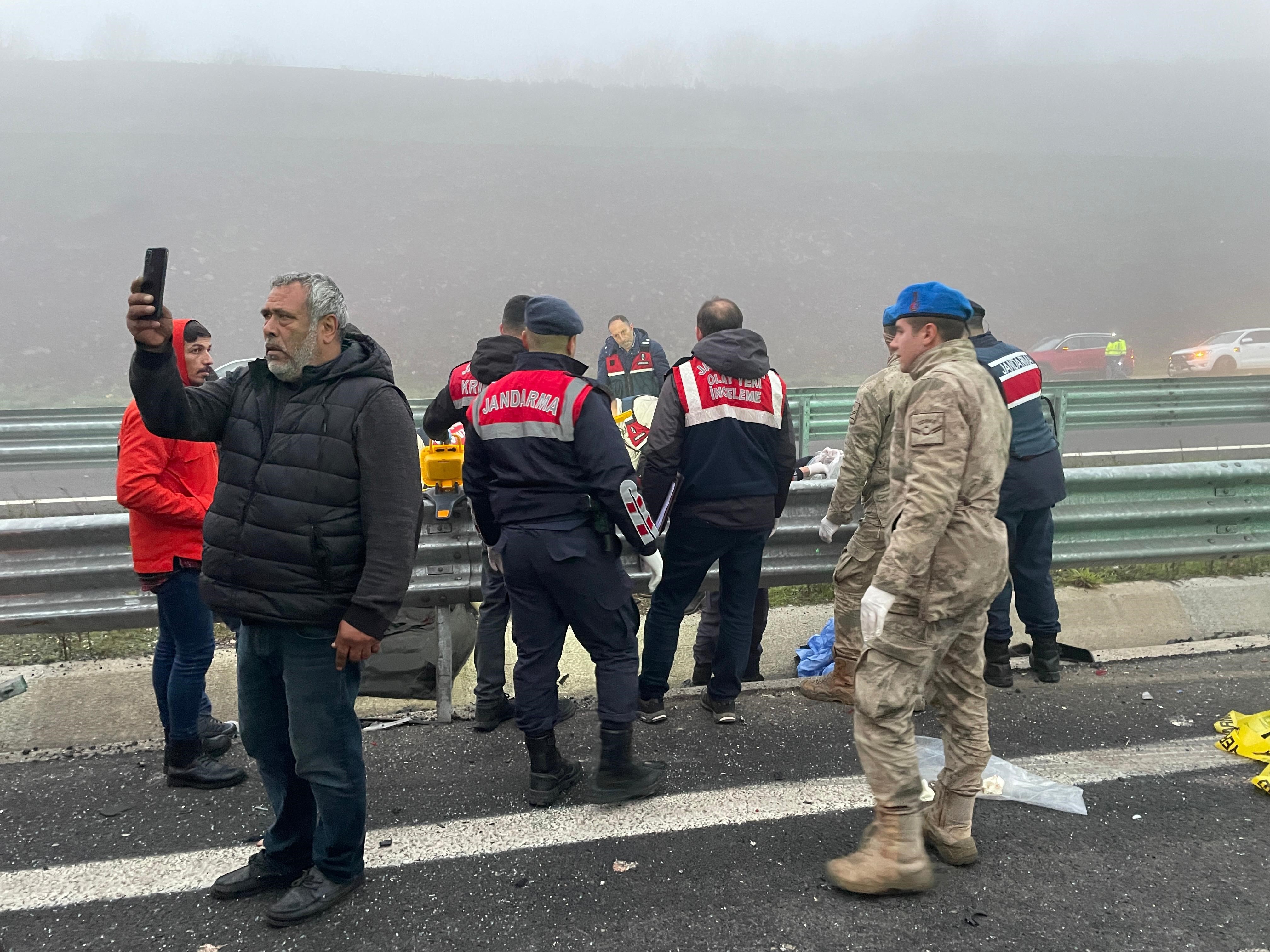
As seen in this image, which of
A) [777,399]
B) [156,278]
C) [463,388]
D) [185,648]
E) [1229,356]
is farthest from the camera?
[1229,356]

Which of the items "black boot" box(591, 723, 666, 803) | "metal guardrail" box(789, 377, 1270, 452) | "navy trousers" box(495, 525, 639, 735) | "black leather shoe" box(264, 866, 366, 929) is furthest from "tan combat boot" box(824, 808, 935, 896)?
"metal guardrail" box(789, 377, 1270, 452)

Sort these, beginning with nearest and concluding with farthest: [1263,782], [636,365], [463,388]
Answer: [1263,782] < [463,388] < [636,365]

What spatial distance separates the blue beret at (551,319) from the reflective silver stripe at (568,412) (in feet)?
0.86

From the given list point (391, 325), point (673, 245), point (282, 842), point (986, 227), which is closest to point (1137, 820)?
point (282, 842)

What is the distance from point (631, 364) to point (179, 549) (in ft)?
19.0

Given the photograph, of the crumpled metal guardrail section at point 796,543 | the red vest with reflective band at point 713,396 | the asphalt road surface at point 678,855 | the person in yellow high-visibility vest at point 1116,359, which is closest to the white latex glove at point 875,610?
the asphalt road surface at point 678,855

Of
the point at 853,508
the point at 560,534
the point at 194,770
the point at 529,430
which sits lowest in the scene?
the point at 194,770

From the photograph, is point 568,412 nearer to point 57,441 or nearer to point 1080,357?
point 57,441

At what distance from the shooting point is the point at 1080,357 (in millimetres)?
24266

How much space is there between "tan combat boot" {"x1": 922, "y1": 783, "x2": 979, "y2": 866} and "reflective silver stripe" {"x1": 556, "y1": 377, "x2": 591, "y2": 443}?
72.7 inches

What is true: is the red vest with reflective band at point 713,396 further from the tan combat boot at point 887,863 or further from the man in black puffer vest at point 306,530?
the tan combat boot at point 887,863

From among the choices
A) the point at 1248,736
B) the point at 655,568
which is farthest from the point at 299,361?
the point at 1248,736

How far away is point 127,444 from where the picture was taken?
136 inches

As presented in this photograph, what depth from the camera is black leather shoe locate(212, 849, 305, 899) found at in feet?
9.06
